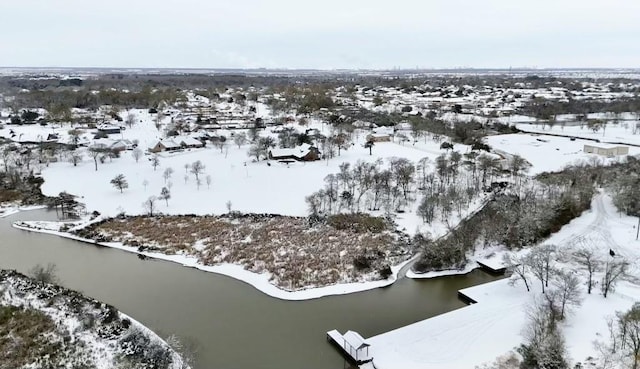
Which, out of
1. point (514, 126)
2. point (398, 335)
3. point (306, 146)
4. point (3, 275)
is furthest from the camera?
point (514, 126)

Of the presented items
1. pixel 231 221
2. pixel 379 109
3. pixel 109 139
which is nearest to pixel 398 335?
pixel 231 221

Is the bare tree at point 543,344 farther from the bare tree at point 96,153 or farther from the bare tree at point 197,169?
the bare tree at point 96,153

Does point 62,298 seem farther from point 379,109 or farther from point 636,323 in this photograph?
point 379,109

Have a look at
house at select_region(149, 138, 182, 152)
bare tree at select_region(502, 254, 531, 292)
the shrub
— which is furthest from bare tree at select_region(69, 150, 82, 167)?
bare tree at select_region(502, 254, 531, 292)

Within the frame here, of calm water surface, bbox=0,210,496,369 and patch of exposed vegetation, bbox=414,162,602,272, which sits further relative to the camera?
patch of exposed vegetation, bbox=414,162,602,272

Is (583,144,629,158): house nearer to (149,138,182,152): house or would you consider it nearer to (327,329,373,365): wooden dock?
(327,329,373,365): wooden dock

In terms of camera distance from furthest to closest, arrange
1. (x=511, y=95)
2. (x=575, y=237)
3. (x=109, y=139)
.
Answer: (x=511, y=95)
(x=109, y=139)
(x=575, y=237)

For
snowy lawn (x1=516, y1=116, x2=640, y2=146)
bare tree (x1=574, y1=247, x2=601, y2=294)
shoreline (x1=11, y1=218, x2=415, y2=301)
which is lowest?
shoreline (x1=11, y1=218, x2=415, y2=301)
